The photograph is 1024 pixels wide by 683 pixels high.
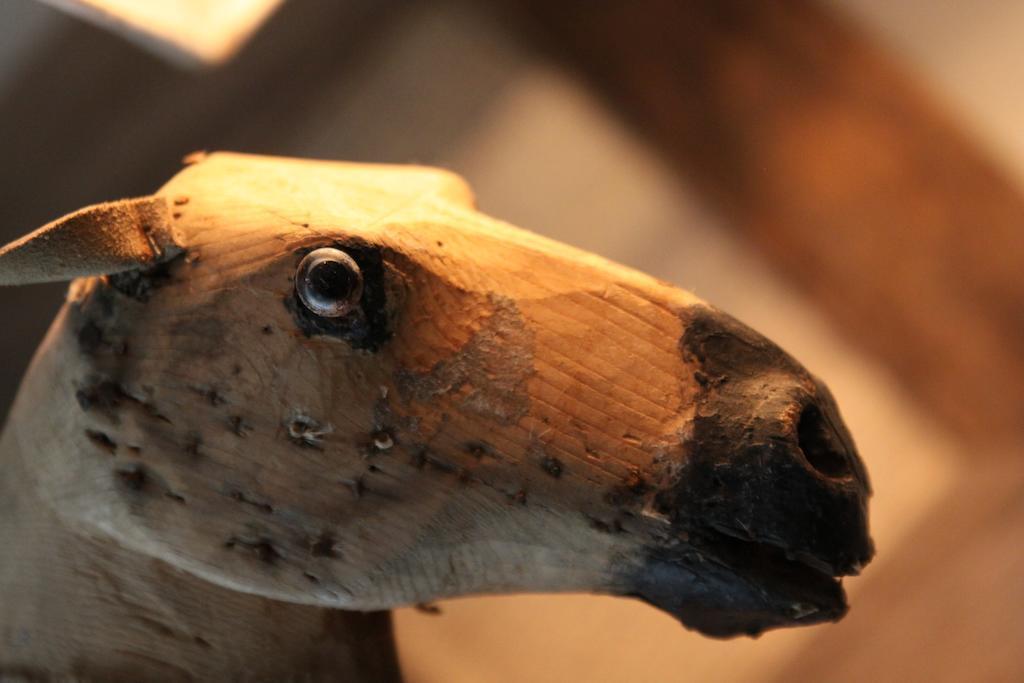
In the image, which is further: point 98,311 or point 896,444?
point 896,444

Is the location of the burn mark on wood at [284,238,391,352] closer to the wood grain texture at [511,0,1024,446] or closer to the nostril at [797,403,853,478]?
the nostril at [797,403,853,478]

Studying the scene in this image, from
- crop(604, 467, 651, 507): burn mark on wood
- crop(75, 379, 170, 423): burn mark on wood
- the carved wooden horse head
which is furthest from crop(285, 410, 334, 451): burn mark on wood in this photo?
crop(604, 467, 651, 507): burn mark on wood

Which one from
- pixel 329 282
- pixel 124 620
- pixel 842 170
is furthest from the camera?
pixel 842 170

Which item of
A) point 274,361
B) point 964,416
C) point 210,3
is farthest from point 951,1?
point 274,361

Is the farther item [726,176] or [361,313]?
[726,176]

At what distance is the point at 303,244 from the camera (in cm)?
76

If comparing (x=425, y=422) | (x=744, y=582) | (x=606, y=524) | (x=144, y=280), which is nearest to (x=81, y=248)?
(x=144, y=280)

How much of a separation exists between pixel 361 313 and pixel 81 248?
21 cm

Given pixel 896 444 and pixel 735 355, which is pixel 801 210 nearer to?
pixel 896 444

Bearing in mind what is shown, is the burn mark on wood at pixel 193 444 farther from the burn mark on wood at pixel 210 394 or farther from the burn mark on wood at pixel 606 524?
the burn mark on wood at pixel 606 524

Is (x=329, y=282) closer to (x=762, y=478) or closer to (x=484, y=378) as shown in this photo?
(x=484, y=378)

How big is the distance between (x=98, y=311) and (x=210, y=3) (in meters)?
0.35

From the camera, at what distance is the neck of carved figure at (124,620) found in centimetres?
88

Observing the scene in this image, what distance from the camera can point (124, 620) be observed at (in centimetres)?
88
